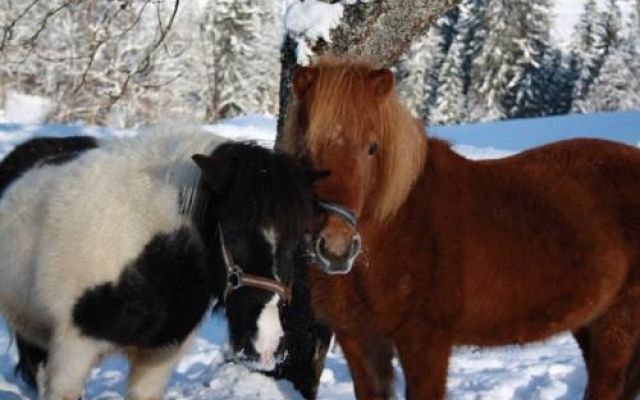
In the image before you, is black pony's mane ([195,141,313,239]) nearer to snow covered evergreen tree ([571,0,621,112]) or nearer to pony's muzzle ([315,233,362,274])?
pony's muzzle ([315,233,362,274])

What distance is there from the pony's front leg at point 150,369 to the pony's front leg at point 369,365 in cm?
82

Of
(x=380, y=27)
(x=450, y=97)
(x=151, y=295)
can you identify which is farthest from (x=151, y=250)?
(x=450, y=97)

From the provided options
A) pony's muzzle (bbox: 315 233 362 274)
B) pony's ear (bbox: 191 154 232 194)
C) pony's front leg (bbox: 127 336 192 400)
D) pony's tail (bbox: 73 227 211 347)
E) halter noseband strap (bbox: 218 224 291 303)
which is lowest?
pony's front leg (bbox: 127 336 192 400)

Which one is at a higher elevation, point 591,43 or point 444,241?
point 591,43

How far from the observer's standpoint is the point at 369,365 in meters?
4.08

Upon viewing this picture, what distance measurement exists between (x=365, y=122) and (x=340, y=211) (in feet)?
1.54

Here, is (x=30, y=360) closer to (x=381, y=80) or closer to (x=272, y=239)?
(x=272, y=239)

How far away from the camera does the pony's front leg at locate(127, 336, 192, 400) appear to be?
3.78 m

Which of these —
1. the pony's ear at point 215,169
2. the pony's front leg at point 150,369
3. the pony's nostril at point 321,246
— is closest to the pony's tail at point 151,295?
the pony's front leg at point 150,369

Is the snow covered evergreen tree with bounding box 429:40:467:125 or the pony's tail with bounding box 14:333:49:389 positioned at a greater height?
the pony's tail with bounding box 14:333:49:389

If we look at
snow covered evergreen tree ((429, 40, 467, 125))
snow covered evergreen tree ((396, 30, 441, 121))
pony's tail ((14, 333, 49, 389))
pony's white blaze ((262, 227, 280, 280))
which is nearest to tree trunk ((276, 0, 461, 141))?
pony's white blaze ((262, 227, 280, 280))

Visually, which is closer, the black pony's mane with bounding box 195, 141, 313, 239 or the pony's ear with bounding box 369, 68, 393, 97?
the black pony's mane with bounding box 195, 141, 313, 239

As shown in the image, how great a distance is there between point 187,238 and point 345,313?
2.81 ft

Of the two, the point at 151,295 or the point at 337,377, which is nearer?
the point at 151,295
